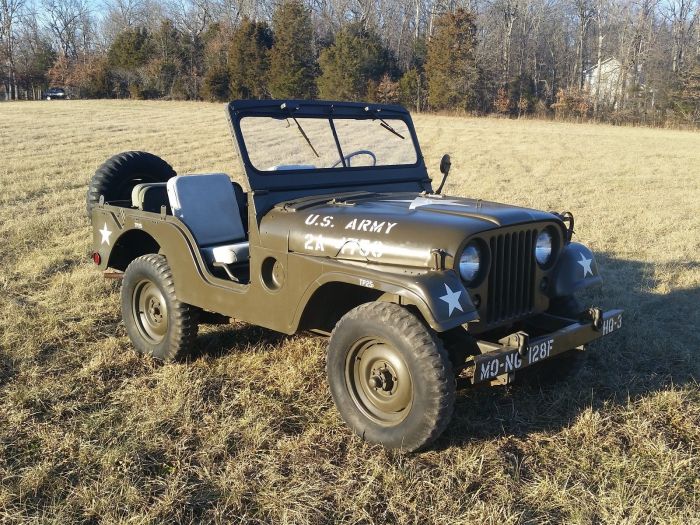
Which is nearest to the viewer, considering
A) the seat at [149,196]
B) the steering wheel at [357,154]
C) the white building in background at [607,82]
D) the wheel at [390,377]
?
the wheel at [390,377]

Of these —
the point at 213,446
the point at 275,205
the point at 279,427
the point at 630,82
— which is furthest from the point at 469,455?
the point at 630,82

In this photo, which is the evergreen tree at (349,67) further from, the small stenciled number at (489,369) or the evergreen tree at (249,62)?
the small stenciled number at (489,369)

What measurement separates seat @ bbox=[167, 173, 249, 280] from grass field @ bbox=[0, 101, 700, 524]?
2.31 ft

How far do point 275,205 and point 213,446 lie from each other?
140 cm

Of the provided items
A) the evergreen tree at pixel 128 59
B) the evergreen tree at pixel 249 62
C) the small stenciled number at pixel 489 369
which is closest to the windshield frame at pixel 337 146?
the small stenciled number at pixel 489 369

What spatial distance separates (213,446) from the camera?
325 centimetres

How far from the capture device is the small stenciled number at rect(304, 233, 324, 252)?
343cm

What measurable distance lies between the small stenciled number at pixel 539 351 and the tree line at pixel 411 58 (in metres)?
35.5

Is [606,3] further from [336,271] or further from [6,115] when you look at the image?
[336,271]

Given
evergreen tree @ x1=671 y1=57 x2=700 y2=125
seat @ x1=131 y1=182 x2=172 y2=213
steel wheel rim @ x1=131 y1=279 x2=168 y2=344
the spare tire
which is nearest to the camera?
steel wheel rim @ x1=131 y1=279 x2=168 y2=344

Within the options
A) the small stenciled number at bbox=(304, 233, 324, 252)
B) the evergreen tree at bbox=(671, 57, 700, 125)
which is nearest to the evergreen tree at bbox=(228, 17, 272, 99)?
the evergreen tree at bbox=(671, 57, 700, 125)

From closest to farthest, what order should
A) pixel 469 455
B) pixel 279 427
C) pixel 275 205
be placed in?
pixel 469 455, pixel 279 427, pixel 275 205

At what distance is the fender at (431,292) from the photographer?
9.37 ft

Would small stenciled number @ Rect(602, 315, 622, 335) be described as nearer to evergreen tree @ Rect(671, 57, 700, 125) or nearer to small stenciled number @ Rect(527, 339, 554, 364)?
small stenciled number @ Rect(527, 339, 554, 364)
